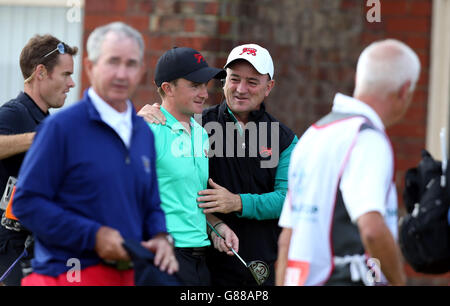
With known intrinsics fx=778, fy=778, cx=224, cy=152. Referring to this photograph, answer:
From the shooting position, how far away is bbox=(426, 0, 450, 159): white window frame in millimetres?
7410

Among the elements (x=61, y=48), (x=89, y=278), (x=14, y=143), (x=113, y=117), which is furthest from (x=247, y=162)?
(x=89, y=278)

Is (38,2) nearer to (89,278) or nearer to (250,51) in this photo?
(250,51)

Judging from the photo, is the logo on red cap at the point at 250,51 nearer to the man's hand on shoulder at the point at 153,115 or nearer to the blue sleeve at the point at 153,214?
the man's hand on shoulder at the point at 153,115

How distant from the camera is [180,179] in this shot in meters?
4.38

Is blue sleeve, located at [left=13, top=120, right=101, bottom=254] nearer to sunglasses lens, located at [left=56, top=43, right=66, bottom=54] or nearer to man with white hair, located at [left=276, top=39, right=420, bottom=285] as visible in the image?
man with white hair, located at [left=276, top=39, right=420, bottom=285]

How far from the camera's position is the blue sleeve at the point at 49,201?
3277 millimetres

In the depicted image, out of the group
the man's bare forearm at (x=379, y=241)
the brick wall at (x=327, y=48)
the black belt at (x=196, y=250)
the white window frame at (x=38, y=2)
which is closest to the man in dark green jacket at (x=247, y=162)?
the black belt at (x=196, y=250)

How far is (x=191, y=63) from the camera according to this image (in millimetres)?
4617

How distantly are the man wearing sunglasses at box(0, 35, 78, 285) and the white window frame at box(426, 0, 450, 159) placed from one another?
150 inches

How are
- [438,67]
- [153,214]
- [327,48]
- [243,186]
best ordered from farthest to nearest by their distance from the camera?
[327,48] → [438,67] → [243,186] → [153,214]

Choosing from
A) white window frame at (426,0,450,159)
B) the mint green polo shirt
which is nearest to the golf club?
the mint green polo shirt

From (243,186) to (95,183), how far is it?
5.79 ft
